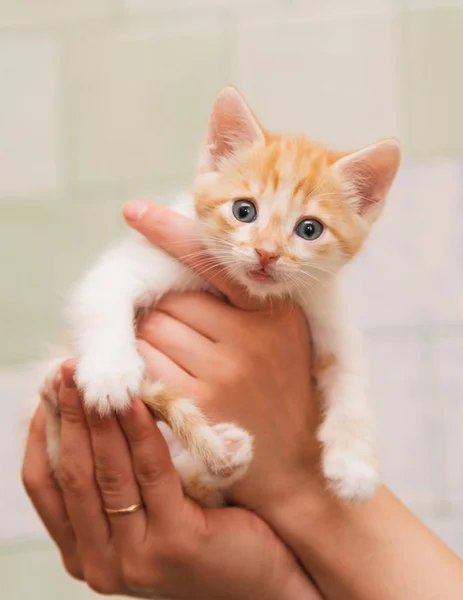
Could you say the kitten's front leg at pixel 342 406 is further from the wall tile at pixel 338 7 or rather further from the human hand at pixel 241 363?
the wall tile at pixel 338 7

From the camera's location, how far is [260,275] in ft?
3.11

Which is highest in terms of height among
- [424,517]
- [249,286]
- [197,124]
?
[197,124]

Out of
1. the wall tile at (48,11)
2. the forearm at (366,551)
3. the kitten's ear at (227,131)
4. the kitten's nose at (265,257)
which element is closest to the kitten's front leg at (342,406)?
the forearm at (366,551)

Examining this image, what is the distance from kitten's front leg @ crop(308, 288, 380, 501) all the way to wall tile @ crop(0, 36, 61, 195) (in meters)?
0.97

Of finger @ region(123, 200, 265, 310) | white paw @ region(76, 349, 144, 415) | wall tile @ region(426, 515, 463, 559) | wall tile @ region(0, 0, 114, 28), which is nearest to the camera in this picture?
white paw @ region(76, 349, 144, 415)

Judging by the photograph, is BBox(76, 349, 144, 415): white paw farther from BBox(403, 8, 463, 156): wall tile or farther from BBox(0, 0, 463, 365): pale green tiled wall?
BBox(403, 8, 463, 156): wall tile

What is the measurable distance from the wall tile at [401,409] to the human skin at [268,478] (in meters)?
0.53

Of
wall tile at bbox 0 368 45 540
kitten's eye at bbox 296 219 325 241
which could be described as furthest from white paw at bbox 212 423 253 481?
wall tile at bbox 0 368 45 540

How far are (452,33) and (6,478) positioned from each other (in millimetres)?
1757

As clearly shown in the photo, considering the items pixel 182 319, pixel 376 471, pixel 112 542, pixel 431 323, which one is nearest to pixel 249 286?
pixel 182 319

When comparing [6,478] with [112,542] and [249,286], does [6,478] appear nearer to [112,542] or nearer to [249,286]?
[112,542]

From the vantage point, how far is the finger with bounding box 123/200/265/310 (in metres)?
1.05

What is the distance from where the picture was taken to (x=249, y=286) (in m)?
0.99

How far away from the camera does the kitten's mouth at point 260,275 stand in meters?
0.94
